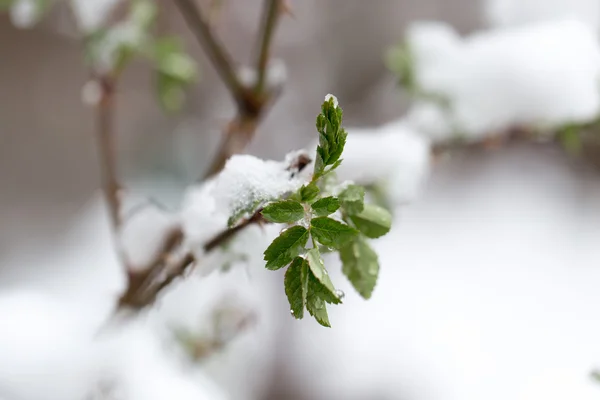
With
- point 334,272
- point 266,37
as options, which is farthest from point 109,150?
point 334,272

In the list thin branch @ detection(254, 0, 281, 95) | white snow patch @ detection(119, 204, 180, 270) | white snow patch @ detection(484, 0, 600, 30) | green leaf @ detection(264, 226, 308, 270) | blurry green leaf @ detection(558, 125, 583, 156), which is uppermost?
white snow patch @ detection(484, 0, 600, 30)

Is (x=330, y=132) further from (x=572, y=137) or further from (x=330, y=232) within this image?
(x=572, y=137)

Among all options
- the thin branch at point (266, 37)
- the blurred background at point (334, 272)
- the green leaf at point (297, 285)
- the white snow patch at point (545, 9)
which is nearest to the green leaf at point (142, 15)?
the thin branch at point (266, 37)

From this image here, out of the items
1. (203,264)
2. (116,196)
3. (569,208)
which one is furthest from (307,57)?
(203,264)

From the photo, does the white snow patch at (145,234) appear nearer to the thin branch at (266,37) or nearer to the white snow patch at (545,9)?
the thin branch at (266,37)

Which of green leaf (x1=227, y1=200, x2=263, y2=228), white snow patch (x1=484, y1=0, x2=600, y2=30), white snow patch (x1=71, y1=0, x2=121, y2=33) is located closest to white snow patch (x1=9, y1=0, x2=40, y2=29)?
white snow patch (x1=71, y1=0, x2=121, y2=33)

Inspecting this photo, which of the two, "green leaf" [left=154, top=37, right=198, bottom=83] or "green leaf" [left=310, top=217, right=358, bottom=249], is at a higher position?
"green leaf" [left=154, top=37, right=198, bottom=83]

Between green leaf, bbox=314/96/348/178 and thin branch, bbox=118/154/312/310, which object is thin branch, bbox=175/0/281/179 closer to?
thin branch, bbox=118/154/312/310
